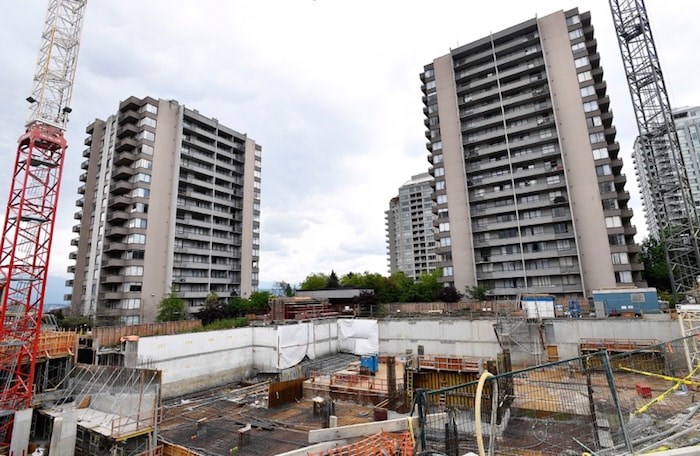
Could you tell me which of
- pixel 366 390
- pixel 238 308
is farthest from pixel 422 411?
pixel 238 308

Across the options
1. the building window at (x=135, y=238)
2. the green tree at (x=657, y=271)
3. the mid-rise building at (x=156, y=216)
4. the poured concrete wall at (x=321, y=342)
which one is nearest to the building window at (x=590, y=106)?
the green tree at (x=657, y=271)

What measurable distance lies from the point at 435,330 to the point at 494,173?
3241cm

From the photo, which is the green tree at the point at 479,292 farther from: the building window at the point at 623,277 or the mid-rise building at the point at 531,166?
the building window at the point at 623,277

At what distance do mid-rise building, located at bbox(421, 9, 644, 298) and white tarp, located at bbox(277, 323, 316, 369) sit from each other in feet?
94.9

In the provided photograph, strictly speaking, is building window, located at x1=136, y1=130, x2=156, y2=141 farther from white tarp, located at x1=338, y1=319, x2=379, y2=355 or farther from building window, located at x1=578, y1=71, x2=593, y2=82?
building window, located at x1=578, y1=71, x2=593, y2=82

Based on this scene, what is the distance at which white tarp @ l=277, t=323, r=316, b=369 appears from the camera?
31.8 metres

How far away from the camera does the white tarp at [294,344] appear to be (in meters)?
31.8

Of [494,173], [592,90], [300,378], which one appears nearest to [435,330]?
[300,378]

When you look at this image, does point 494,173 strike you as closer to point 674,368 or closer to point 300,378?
point 674,368

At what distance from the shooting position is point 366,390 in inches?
931

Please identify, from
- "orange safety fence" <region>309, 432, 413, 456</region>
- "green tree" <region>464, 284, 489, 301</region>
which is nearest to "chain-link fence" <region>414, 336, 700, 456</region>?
"orange safety fence" <region>309, 432, 413, 456</region>

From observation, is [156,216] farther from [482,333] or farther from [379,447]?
[379,447]

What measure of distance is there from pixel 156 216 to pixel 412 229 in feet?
321

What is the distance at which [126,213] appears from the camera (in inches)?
2202
